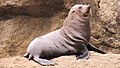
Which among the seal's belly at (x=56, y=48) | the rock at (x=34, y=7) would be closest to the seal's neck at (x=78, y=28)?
the seal's belly at (x=56, y=48)

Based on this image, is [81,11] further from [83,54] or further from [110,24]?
[110,24]

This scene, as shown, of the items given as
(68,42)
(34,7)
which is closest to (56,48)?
(68,42)

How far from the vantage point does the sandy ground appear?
132 inches

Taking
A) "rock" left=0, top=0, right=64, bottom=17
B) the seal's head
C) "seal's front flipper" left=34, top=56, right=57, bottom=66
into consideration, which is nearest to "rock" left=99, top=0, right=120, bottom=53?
"rock" left=0, top=0, right=64, bottom=17

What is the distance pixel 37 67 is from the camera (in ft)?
11.1

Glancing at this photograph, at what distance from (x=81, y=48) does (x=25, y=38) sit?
5.74 ft

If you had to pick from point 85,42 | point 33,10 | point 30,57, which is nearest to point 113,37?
point 33,10

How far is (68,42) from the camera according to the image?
3.80 metres

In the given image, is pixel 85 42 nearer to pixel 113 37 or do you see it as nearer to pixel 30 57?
pixel 30 57

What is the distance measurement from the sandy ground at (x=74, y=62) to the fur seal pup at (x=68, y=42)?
95mm

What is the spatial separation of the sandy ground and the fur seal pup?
9cm

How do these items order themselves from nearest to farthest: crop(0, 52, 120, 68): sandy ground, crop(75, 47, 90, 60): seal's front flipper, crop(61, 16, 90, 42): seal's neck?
crop(0, 52, 120, 68): sandy ground
crop(75, 47, 90, 60): seal's front flipper
crop(61, 16, 90, 42): seal's neck

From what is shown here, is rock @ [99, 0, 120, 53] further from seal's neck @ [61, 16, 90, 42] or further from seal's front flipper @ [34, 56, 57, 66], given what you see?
seal's front flipper @ [34, 56, 57, 66]

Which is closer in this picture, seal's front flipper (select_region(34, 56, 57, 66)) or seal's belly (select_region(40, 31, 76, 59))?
seal's front flipper (select_region(34, 56, 57, 66))
